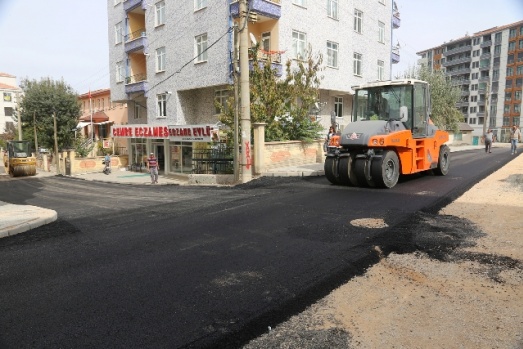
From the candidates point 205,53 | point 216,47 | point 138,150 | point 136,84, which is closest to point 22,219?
point 216,47

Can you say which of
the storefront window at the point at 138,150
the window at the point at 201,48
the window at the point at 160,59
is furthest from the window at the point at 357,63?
the storefront window at the point at 138,150

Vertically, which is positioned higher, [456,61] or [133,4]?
[456,61]

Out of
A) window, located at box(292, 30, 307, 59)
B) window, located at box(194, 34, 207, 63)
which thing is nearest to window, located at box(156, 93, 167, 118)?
window, located at box(194, 34, 207, 63)

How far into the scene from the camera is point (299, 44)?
910 inches

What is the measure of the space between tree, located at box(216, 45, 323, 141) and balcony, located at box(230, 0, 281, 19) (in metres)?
2.91

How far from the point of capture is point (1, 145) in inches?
2263

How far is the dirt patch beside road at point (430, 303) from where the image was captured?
10.7 ft

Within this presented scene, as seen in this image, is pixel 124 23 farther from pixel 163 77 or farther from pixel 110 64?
pixel 163 77

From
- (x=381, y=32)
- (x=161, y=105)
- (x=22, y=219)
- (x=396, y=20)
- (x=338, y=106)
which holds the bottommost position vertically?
(x=22, y=219)

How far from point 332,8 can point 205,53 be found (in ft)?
32.3

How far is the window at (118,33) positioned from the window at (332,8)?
18.7 metres

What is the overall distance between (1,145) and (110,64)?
1434 inches

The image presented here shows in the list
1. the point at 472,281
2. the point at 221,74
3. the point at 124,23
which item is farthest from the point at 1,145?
the point at 472,281

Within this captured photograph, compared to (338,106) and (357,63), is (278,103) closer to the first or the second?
(338,106)
